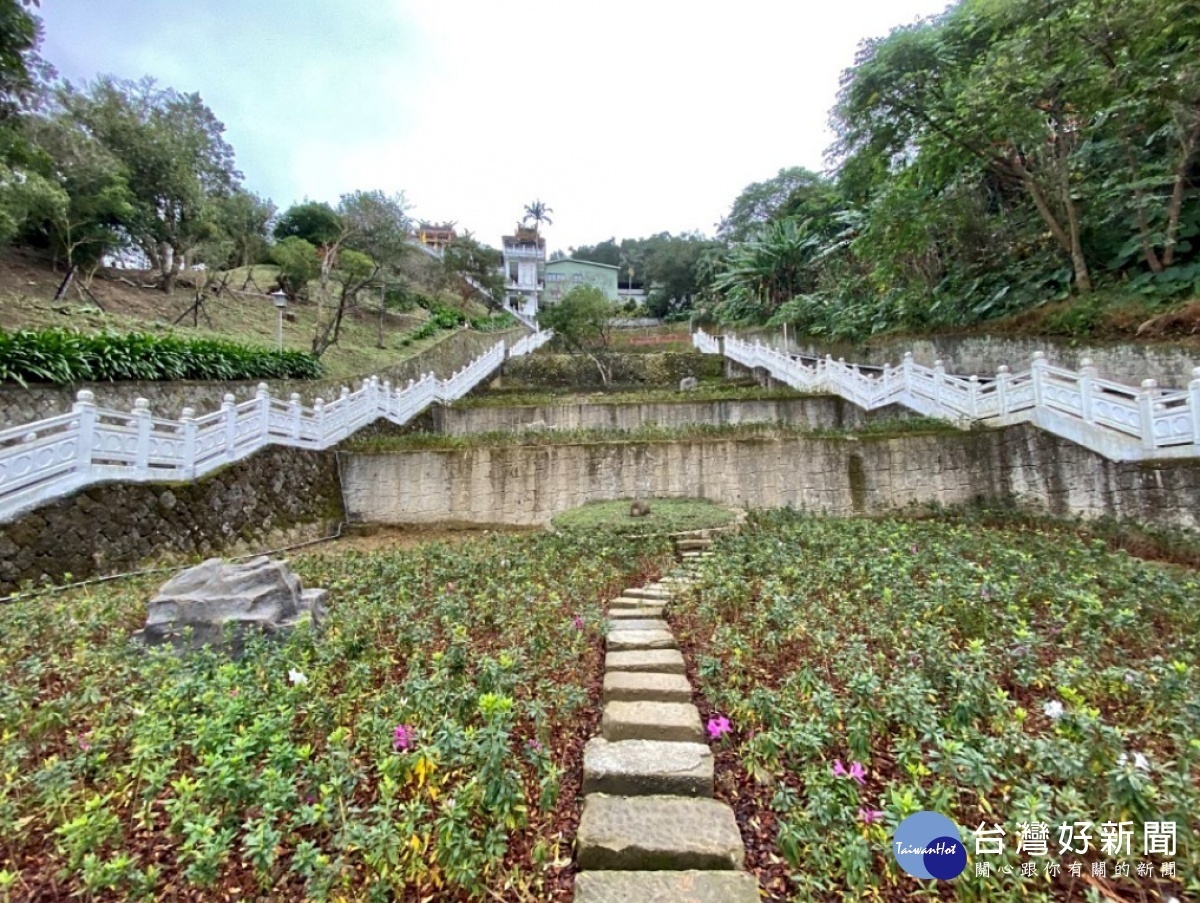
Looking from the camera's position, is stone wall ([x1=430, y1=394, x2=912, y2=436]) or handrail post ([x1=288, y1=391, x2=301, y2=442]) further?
stone wall ([x1=430, y1=394, x2=912, y2=436])

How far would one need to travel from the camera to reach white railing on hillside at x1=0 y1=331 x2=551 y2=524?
505 centimetres

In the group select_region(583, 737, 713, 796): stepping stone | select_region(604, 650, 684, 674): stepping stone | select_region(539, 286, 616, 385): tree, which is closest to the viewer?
Result: select_region(583, 737, 713, 796): stepping stone

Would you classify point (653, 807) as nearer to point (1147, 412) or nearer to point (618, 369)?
point (1147, 412)

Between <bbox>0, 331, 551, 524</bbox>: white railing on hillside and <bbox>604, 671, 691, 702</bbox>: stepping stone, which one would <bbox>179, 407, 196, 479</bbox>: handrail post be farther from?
<bbox>604, 671, 691, 702</bbox>: stepping stone

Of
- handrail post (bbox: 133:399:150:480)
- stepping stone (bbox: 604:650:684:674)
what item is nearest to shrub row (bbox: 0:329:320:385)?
handrail post (bbox: 133:399:150:480)

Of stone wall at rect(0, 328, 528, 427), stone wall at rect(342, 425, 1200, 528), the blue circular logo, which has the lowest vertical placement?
the blue circular logo

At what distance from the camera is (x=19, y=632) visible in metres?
3.46

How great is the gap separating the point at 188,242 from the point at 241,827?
2148 centimetres

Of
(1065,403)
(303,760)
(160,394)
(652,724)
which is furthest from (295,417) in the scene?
(1065,403)

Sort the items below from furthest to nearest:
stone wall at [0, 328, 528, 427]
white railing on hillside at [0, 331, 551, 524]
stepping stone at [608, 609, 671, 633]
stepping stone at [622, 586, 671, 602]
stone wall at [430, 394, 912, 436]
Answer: stone wall at [430, 394, 912, 436] → stone wall at [0, 328, 528, 427] → white railing on hillside at [0, 331, 551, 524] → stepping stone at [622, 586, 671, 602] → stepping stone at [608, 609, 671, 633]

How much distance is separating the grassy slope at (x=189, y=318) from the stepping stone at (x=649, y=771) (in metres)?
Answer: 13.3

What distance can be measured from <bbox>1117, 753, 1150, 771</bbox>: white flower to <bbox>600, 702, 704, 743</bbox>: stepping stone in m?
1.48

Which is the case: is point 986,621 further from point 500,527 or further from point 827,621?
point 500,527

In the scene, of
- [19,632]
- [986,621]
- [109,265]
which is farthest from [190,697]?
[109,265]
